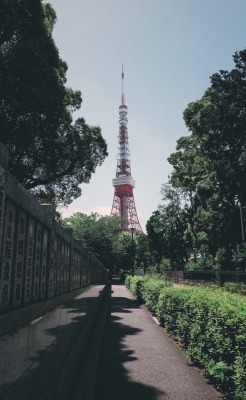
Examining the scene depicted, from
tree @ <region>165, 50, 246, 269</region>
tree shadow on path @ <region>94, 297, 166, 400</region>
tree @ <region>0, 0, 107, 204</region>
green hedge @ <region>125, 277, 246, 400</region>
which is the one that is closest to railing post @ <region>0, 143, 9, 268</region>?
green hedge @ <region>125, 277, 246, 400</region>

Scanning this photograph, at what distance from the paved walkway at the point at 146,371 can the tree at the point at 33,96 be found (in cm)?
1130

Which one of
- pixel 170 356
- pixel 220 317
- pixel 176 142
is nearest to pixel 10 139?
pixel 170 356

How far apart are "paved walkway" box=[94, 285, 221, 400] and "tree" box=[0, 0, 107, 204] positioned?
1130 centimetres

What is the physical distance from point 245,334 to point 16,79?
1497 centimetres

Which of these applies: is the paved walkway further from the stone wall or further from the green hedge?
the stone wall

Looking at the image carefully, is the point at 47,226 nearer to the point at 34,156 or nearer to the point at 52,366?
the point at 52,366

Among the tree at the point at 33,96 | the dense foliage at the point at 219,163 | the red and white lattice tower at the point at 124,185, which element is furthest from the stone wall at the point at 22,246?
the red and white lattice tower at the point at 124,185

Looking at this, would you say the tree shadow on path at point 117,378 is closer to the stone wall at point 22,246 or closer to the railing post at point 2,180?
the stone wall at point 22,246

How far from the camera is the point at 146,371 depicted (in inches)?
271

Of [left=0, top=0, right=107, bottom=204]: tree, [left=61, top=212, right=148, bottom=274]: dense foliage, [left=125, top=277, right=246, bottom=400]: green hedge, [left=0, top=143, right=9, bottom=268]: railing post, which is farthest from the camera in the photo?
[left=61, top=212, right=148, bottom=274]: dense foliage

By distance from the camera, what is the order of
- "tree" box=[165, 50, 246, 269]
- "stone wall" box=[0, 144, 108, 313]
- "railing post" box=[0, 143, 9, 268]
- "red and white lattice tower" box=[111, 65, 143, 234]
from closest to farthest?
"railing post" box=[0, 143, 9, 268]
"stone wall" box=[0, 144, 108, 313]
"tree" box=[165, 50, 246, 269]
"red and white lattice tower" box=[111, 65, 143, 234]

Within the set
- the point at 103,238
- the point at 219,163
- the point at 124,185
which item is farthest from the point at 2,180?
the point at 124,185

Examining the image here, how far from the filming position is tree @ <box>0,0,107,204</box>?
48.5 ft

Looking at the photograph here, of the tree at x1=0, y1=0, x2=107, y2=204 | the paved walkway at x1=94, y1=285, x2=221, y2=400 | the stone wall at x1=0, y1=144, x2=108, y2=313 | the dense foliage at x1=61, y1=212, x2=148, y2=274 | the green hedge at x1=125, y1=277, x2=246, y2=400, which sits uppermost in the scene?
the tree at x1=0, y1=0, x2=107, y2=204
